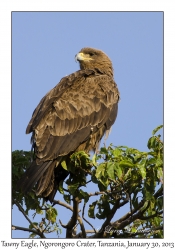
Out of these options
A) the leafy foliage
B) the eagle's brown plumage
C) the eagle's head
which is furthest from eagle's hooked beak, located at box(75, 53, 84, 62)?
the leafy foliage

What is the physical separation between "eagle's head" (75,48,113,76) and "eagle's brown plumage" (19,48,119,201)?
680 millimetres

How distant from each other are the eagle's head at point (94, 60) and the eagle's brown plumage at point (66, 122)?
68cm

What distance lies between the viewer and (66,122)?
27.3 ft

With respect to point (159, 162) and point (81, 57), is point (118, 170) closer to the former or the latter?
point (159, 162)

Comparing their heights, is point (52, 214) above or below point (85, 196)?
below

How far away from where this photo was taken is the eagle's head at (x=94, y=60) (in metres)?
10.3

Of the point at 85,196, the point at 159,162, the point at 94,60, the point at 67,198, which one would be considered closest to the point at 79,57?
the point at 94,60

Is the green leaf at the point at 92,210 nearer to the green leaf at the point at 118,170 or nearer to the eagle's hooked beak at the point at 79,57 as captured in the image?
the green leaf at the point at 118,170

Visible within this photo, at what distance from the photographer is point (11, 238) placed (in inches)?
278

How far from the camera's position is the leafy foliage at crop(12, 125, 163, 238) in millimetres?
6391

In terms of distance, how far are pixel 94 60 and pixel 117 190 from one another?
4.25 m

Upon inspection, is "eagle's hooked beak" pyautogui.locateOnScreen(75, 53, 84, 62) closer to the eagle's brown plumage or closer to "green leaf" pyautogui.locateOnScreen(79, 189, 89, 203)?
the eagle's brown plumage
